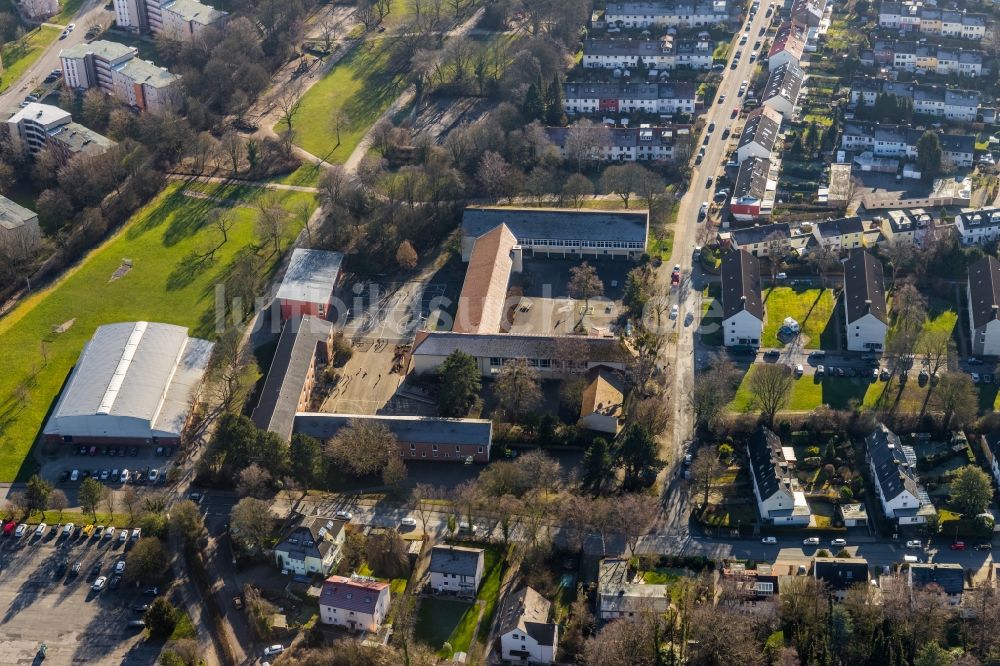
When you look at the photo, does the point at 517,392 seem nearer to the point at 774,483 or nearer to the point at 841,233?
the point at 774,483

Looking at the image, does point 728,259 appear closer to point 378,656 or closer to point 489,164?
point 489,164

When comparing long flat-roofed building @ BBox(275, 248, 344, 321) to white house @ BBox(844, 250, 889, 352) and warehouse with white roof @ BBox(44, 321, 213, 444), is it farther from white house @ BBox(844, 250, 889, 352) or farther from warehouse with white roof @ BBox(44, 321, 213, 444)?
white house @ BBox(844, 250, 889, 352)

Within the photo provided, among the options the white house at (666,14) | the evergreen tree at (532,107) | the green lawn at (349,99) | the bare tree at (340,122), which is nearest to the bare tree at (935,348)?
the evergreen tree at (532,107)

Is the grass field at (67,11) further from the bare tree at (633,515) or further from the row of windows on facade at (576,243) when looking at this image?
Result: the bare tree at (633,515)

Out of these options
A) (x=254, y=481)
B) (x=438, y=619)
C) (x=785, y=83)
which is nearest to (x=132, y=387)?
(x=254, y=481)

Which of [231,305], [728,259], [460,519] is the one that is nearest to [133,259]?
[231,305]

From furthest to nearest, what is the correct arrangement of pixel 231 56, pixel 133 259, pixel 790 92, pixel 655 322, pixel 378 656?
pixel 231 56 → pixel 790 92 → pixel 133 259 → pixel 655 322 → pixel 378 656

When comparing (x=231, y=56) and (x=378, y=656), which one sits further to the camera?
(x=231, y=56)
